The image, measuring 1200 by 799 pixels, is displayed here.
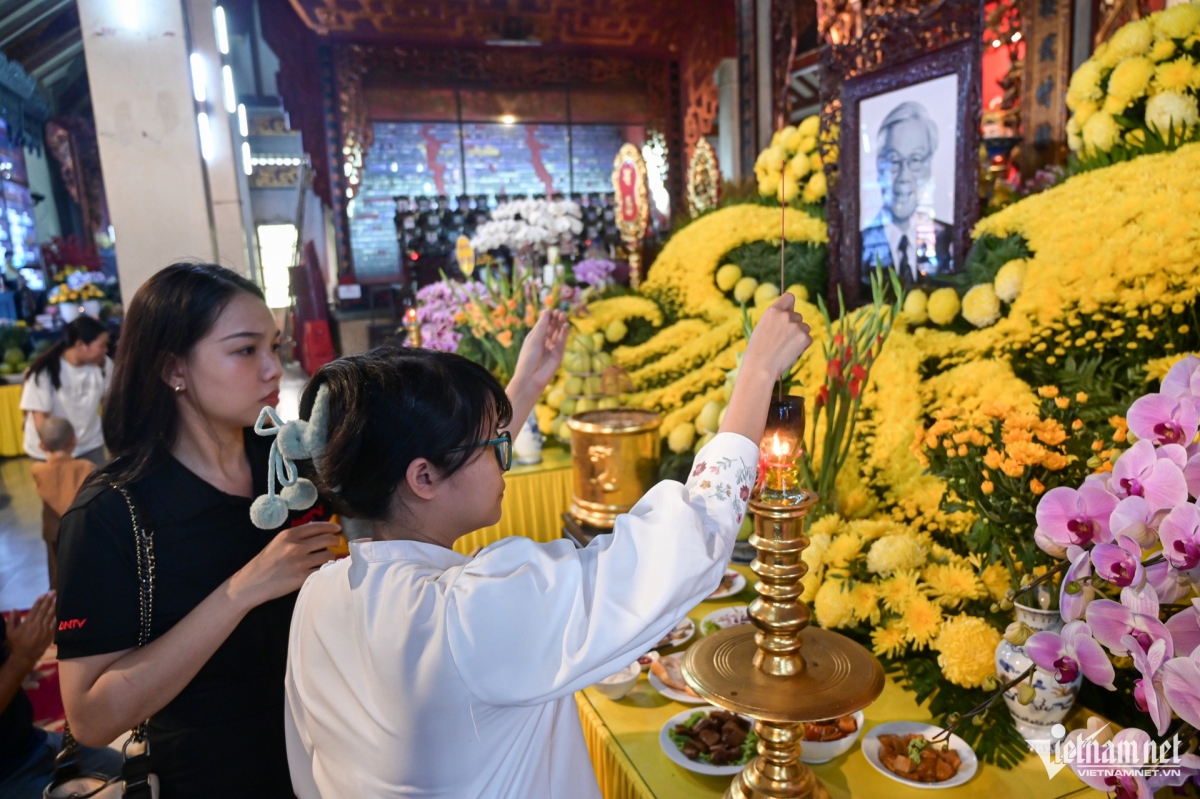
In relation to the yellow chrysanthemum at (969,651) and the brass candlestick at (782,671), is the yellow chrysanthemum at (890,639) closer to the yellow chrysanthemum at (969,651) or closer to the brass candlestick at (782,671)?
the yellow chrysanthemum at (969,651)

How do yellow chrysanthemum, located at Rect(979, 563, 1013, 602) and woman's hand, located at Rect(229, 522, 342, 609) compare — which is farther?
yellow chrysanthemum, located at Rect(979, 563, 1013, 602)

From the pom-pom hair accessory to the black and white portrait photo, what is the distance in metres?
1.61

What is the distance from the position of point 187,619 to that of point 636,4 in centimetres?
864

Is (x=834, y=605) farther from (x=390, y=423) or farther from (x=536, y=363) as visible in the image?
(x=390, y=423)

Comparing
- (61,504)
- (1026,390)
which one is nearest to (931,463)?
(1026,390)

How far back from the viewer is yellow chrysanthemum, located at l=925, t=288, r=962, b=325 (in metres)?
1.77

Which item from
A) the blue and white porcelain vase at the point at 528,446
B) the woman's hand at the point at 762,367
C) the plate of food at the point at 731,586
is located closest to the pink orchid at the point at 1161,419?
the woman's hand at the point at 762,367

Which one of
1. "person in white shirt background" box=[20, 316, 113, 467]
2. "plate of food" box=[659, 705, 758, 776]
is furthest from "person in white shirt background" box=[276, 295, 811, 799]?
"person in white shirt background" box=[20, 316, 113, 467]

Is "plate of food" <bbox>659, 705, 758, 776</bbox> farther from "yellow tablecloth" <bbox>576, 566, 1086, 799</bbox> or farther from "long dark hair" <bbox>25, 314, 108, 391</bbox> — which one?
"long dark hair" <bbox>25, 314, 108, 391</bbox>

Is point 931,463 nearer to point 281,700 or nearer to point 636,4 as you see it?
point 281,700

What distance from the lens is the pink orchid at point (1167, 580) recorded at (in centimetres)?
59

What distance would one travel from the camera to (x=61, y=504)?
10.3 feet

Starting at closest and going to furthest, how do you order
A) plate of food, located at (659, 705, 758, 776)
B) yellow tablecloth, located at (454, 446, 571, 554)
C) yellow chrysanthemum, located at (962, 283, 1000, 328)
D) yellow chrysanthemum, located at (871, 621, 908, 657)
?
1. plate of food, located at (659, 705, 758, 776)
2. yellow chrysanthemum, located at (871, 621, 908, 657)
3. yellow chrysanthemum, located at (962, 283, 1000, 328)
4. yellow tablecloth, located at (454, 446, 571, 554)

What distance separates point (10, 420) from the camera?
258 inches
